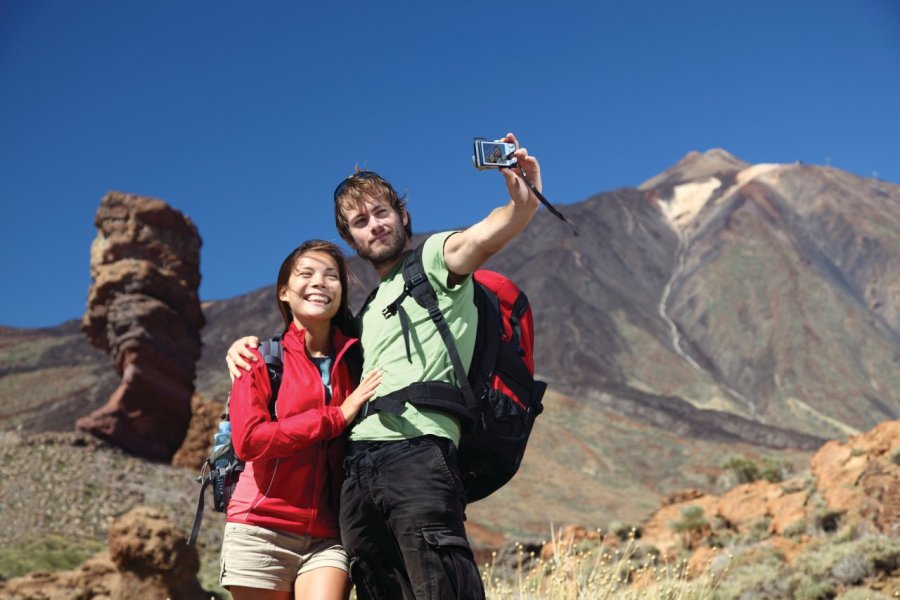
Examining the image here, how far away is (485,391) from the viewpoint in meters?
2.86

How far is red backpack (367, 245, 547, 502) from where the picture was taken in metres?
2.80

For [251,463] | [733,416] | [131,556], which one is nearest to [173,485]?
[131,556]

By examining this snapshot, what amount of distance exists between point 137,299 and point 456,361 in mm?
18486

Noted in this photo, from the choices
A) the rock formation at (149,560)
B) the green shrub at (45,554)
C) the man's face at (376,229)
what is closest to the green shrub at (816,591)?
the man's face at (376,229)

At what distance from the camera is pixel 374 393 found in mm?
2859

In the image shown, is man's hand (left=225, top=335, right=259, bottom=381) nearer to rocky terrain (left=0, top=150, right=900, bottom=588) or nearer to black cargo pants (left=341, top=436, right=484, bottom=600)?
black cargo pants (left=341, top=436, right=484, bottom=600)

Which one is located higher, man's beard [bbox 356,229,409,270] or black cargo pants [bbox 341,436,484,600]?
man's beard [bbox 356,229,409,270]

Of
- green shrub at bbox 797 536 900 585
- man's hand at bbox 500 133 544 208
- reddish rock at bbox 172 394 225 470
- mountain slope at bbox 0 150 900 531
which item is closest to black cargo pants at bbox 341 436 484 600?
man's hand at bbox 500 133 544 208

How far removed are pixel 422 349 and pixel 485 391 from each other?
0.76 feet

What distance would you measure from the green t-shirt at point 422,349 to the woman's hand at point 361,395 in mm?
22

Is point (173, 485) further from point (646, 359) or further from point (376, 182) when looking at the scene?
point (646, 359)

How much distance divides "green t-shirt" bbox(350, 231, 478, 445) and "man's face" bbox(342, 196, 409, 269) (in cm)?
13

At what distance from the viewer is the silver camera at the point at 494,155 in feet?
8.96

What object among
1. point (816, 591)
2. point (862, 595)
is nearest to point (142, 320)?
point (816, 591)
